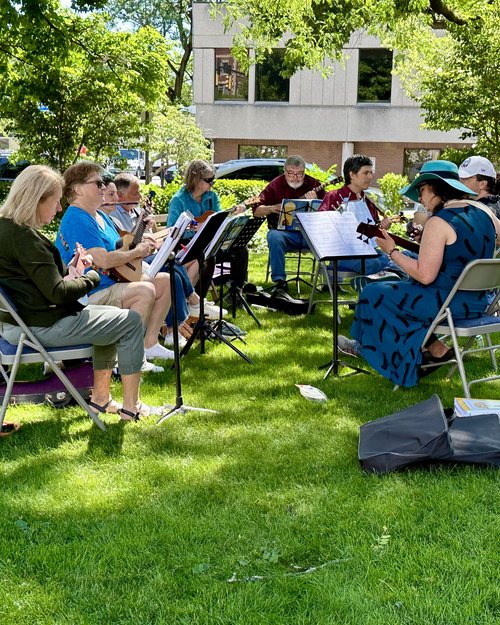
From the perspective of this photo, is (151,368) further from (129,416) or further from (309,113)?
(309,113)

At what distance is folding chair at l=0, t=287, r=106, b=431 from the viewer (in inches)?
184

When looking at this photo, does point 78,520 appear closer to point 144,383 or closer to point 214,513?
point 214,513

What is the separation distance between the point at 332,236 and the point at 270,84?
91.0 feet

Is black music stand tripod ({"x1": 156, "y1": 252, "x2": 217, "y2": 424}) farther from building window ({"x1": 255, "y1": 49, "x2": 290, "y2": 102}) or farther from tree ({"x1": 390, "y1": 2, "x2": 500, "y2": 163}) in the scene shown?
building window ({"x1": 255, "y1": 49, "x2": 290, "y2": 102})

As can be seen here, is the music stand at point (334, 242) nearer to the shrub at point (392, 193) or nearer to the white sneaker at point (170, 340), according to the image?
the white sneaker at point (170, 340)

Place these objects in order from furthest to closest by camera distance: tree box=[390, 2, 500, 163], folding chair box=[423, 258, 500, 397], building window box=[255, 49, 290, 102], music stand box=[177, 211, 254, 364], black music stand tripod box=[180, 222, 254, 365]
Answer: building window box=[255, 49, 290, 102], tree box=[390, 2, 500, 163], black music stand tripod box=[180, 222, 254, 365], music stand box=[177, 211, 254, 364], folding chair box=[423, 258, 500, 397]

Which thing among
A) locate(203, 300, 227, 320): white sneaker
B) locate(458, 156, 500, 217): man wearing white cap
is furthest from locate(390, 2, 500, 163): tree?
locate(203, 300, 227, 320): white sneaker

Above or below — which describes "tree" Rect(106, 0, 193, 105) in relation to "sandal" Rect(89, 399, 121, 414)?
above

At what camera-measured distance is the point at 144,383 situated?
6.10 metres

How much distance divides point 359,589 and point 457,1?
38.5 ft

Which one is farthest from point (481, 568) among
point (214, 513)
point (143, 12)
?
point (143, 12)

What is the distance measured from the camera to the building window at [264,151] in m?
34.1

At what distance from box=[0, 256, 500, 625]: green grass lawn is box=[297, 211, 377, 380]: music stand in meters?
0.69

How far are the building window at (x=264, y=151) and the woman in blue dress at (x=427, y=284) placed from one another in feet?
94.5
